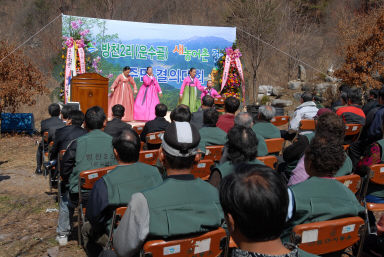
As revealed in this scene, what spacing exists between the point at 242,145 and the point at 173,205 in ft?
3.39

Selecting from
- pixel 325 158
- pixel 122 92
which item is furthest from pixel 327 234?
pixel 122 92

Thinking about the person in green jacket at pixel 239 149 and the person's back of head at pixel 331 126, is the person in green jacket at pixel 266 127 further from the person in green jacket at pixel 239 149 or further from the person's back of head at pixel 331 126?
the person in green jacket at pixel 239 149

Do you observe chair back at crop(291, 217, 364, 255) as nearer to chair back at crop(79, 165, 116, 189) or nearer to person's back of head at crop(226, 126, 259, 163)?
person's back of head at crop(226, 126, 259, 163)

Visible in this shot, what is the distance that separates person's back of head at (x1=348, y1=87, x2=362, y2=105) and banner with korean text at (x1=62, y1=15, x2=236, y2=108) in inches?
293

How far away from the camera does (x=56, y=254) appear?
3.46 m

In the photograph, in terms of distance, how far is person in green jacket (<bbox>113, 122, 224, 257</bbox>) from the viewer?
1.72 metres

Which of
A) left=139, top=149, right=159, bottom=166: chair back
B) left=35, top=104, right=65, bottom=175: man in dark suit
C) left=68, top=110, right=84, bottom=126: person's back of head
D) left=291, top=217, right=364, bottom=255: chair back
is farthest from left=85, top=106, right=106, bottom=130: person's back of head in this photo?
left=291, top=217, right=364, bottom=255: chair back

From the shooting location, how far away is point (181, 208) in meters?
1.80

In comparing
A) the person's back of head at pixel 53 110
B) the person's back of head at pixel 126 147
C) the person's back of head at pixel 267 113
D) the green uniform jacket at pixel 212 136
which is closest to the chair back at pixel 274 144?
the person's back of head at pixel 267 113

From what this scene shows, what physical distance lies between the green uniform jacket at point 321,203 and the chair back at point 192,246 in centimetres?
39

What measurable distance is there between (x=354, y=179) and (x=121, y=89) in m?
8.59

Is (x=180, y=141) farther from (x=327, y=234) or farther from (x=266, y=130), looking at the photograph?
(x=266, y=130)

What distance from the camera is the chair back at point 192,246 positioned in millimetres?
1692

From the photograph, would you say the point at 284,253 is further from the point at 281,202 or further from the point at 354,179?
the point at 354,179
